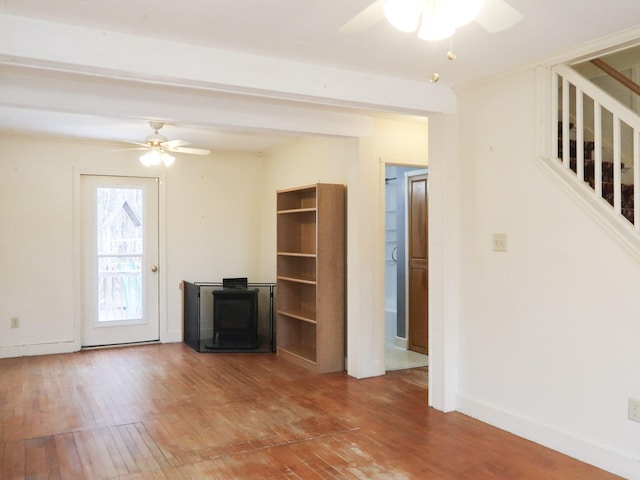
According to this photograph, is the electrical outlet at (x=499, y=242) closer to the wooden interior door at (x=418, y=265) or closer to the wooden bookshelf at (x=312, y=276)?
the wooden bookshelf at (x=312, y=276)

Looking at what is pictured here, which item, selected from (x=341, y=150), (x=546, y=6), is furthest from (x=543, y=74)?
(x=341, y=150)

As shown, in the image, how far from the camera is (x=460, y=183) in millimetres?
3992

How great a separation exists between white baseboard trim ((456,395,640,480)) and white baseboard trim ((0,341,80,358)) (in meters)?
4.44

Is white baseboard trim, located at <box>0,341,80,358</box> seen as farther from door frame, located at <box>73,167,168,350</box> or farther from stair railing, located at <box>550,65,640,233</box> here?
stair railing, located at <box>550,65,640,233</box>

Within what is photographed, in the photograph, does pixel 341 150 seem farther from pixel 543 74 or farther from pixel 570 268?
pixel 570 268

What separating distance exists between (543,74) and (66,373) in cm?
489

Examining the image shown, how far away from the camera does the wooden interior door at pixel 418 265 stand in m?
5.86

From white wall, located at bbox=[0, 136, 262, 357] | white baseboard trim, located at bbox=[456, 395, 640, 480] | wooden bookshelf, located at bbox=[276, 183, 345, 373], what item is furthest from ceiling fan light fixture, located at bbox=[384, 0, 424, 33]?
white wall, located at bbox=[0, 136, 262, 357]

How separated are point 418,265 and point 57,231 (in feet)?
13.6

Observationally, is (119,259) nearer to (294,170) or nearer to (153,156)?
(153,156)

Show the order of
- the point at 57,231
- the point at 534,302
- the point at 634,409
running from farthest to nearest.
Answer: the point at 57,231
the point at 534,302
the point at 634,409

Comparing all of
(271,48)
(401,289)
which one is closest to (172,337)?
(401,289)

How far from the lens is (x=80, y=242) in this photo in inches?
243

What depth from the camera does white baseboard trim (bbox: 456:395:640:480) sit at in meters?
2.91
